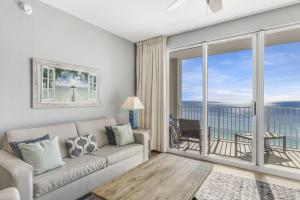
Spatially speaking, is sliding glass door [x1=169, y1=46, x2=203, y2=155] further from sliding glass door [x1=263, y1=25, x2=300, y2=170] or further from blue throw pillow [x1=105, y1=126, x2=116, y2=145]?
blue throw pillow [x1=105, y1=126, x2=116, y2=145]

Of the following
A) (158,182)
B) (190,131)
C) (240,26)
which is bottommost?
(158,182)

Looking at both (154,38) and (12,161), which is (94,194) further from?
(154,38)

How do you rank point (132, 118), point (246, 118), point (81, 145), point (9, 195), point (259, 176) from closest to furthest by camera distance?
point (9, 195) < point (81, 145) < point (259, 176) < point (132, 118) < point (246, 118)

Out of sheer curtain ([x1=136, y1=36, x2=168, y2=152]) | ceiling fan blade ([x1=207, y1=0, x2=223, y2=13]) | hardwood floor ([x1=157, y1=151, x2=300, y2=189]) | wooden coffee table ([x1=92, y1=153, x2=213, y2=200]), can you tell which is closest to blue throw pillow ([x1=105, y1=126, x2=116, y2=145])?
wooden coffee table ([x1=92, y1=153, x2=213, y2=200])

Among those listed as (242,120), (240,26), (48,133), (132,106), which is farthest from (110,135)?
(242,120)

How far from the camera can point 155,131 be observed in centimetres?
388

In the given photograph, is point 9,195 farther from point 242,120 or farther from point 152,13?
point 242,120

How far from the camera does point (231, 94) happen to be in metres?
3.55

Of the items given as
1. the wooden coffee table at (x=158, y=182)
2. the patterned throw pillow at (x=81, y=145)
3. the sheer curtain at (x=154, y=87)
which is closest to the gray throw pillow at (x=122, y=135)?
the patterned throw pillow at (x=81, y=145)

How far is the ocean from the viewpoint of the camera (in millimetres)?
3311

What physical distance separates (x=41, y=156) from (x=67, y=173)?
33cm

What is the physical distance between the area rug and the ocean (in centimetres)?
115

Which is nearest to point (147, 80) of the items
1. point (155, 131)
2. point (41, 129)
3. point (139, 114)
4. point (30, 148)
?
point (139, 114)

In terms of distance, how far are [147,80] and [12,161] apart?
113 inches
